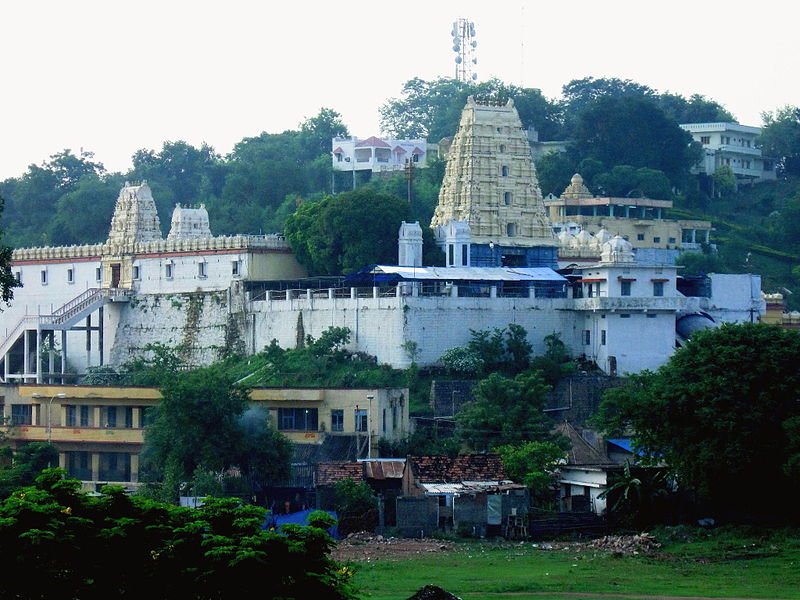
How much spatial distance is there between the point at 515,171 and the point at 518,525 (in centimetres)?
2974

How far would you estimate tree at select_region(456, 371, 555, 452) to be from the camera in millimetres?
67062

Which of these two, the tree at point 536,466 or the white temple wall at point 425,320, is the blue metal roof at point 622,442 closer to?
the tree at point 536,466

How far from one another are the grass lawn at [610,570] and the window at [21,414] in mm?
20570

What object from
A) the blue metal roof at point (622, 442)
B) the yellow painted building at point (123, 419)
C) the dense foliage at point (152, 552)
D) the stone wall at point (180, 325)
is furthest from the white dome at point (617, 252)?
the dense foliage at point (152, 552)

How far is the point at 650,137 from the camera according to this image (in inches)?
4515

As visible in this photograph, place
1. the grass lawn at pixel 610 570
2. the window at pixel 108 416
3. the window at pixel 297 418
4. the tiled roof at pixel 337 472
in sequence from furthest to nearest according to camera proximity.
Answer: the window at pixel 108 416
the window at pixel 297 418
the tiled roof at pixel 337 472
the grass lawn at pixel 610 570

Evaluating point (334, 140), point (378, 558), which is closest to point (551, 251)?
point (378, 558)

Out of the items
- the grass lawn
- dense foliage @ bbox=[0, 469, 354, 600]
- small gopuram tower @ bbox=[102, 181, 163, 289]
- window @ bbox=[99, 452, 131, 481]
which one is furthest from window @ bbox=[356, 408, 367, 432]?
dense foliage @ bbox=[0, 469, 354, 600]

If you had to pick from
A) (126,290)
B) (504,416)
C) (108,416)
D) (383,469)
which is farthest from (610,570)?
(126,290)

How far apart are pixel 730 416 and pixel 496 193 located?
2920 cm

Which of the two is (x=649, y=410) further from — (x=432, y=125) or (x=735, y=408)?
(x=432, y=125)

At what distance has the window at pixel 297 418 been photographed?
68750mm

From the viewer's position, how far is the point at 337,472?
62.1 metres

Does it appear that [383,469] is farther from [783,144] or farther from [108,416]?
[783,144]
